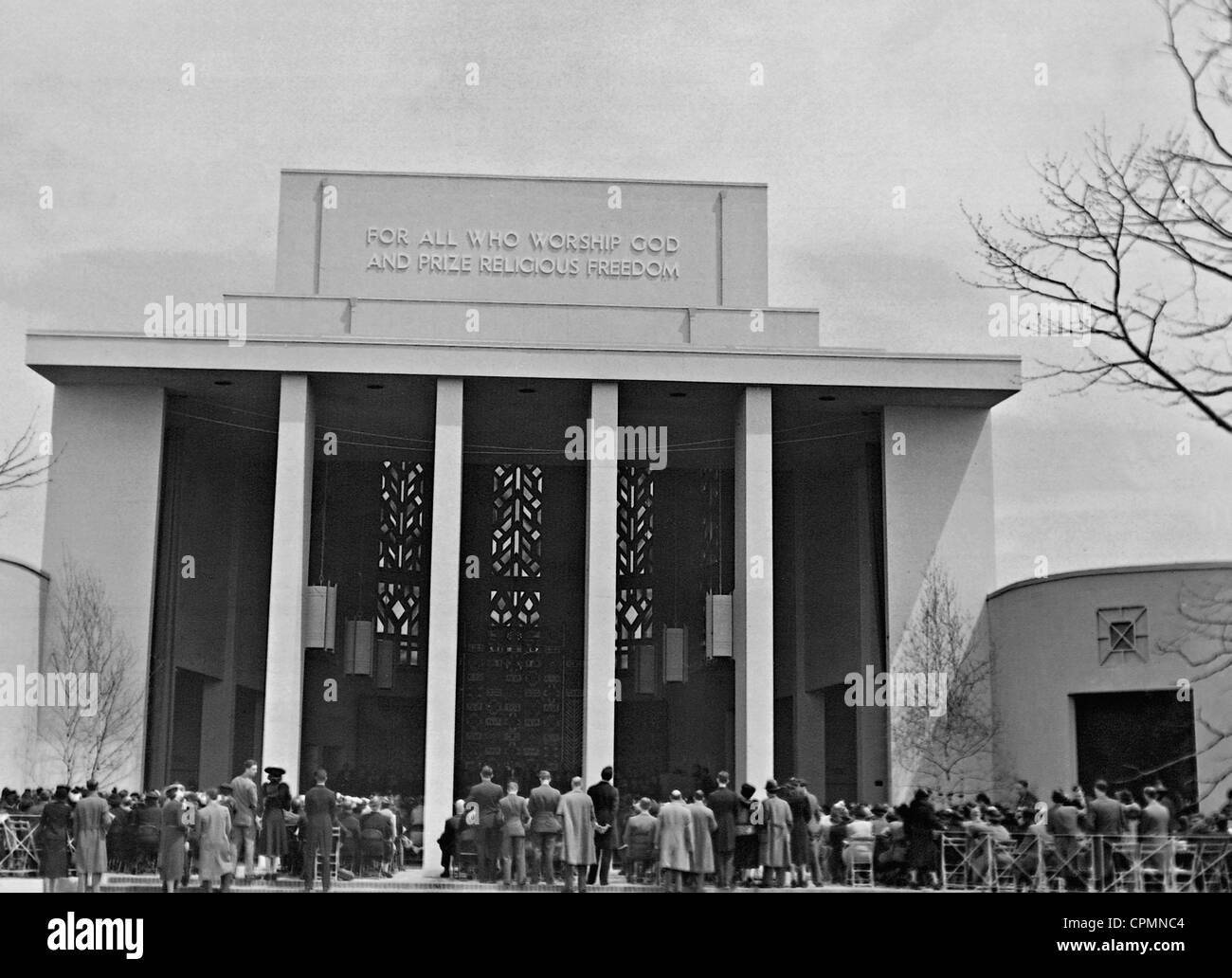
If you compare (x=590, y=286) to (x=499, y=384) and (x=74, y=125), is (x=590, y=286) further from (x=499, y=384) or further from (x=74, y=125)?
(x=74, y=125)

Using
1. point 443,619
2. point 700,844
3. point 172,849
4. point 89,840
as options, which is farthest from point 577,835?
point 443,619

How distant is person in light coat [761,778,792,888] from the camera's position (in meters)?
22.4

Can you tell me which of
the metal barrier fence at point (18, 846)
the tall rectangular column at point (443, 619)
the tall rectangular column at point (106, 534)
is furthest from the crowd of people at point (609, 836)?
the tall rectangular column at point (106, 534)

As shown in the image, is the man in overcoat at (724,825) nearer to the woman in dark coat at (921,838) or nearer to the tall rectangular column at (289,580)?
the woman in dark coat at (921,838)

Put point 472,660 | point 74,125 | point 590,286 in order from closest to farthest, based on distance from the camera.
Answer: point 74,125, point 590,286, point 472,660

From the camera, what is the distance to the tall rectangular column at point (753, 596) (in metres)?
31.5

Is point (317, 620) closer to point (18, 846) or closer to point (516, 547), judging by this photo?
point (18, 846)

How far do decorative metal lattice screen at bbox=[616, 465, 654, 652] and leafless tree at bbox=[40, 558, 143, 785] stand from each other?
59.3 ft

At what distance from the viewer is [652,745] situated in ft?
156

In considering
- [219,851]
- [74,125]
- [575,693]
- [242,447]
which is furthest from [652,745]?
[219,851]

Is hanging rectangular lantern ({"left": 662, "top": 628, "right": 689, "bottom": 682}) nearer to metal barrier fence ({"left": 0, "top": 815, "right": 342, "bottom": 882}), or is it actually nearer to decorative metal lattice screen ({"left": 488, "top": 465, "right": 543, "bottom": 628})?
decorative metal lattice screen ({"left": 488, "top": 465, "right": 543, "bottom": 628})

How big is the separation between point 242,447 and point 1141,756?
23428 mm

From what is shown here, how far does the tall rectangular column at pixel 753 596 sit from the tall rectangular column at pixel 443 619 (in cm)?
603

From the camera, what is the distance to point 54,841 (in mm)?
19719
